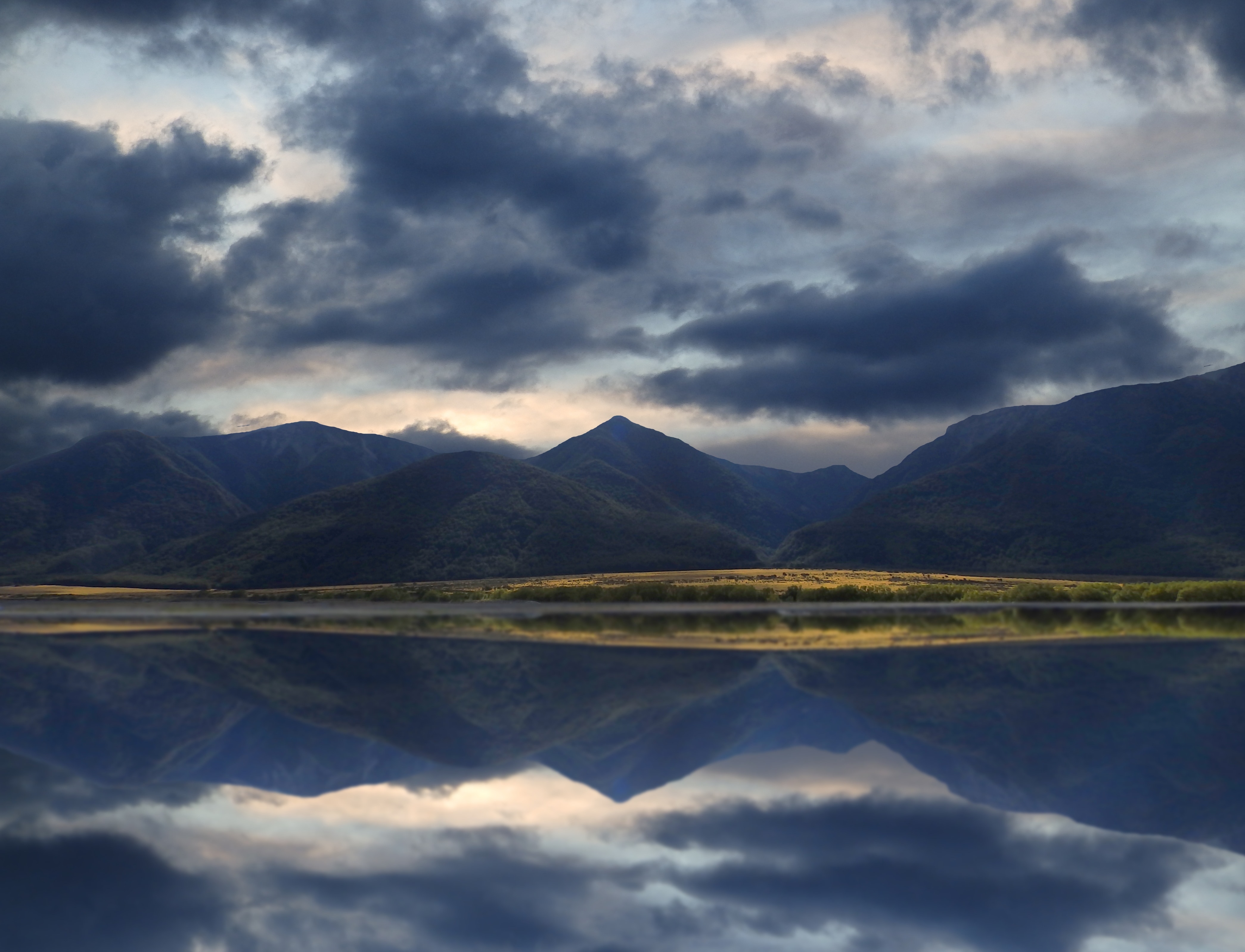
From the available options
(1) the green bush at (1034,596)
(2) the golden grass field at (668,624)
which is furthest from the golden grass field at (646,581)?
(2) the golden grass field at (668,624)

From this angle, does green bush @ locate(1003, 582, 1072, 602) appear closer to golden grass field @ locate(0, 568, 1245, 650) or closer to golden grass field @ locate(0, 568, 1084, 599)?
golden grass field @ locate(0, 568, 1245, 650)

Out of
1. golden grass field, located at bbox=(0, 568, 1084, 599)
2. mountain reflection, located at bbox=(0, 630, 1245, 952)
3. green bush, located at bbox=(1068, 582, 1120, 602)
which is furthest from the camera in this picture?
golden grass field, located at bbox=(0, 568, 1084, 599)

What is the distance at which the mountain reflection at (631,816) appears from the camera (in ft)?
26.6

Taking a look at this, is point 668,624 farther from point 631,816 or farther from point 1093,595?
point 1093,595

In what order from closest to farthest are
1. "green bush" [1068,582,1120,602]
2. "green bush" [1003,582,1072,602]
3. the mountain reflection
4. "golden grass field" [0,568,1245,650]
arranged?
the mountain reflection → "golden grass field" [0,568,1245,650] → "green bush" [1068,582,1120,602] → "green bush" [1003,582,1072,602]

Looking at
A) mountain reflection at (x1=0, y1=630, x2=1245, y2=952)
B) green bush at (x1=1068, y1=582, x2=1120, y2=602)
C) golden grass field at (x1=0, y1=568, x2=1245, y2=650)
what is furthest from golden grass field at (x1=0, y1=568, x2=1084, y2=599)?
mountain reflection at (x1=0, y1=630, x2=1245, y2=952)

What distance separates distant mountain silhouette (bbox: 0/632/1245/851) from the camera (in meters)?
12.4

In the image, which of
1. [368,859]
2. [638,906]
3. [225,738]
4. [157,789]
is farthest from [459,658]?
[638,906]

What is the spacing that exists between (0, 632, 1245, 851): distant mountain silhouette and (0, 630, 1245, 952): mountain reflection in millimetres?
95

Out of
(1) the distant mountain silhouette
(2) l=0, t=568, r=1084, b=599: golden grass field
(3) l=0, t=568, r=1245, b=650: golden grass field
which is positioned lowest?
(2) l=0, t=568, r=1084, b=599: golden grass field

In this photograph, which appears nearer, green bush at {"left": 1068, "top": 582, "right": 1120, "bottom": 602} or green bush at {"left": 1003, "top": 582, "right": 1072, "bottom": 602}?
green bush at {"left": 1068, "top": 582, "right": 1120, "bottom": 602}

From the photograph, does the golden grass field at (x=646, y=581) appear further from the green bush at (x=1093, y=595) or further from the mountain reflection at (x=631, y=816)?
the mountain reflection at (x=631, y=816)

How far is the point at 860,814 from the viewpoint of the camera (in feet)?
35.7

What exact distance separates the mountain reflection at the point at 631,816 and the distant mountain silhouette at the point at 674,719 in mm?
95
